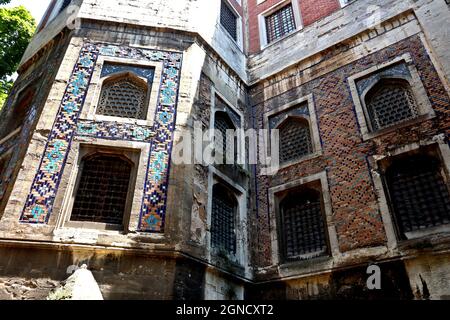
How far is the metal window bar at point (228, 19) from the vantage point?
11.8 metres

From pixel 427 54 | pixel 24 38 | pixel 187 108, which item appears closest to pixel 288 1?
pixel 427 54

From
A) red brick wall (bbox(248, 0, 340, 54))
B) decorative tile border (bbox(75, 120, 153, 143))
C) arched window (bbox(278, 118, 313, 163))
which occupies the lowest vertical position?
decorative tile border (bbox(75, 120, 153, 143))

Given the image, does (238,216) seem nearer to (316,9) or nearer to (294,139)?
(294,139)

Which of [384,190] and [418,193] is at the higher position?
[384,190]

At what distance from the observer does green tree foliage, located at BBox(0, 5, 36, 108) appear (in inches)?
503

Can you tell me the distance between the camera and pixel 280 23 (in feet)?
39.1

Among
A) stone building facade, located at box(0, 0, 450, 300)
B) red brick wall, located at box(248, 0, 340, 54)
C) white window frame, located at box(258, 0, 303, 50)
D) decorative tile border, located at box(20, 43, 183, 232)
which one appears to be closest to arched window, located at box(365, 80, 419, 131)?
stone building facade, located at box(0, 0, 450, 300)

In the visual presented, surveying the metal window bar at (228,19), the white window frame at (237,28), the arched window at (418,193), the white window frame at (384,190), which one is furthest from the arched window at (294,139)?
the metal window bar at (228,19)

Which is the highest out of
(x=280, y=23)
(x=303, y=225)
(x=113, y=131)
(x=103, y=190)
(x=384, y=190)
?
(x=280, y=23)

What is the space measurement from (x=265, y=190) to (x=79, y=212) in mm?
4333

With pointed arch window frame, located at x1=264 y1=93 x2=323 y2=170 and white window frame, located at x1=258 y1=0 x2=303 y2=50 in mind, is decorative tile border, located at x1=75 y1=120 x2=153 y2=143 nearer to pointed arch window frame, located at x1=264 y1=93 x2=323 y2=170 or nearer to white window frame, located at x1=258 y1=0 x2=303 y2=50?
pointed arch window frame, located at x1=264 y1=93 x2=323 y2=170

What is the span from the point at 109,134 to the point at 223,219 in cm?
307

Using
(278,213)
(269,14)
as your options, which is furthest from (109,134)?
(269,14)

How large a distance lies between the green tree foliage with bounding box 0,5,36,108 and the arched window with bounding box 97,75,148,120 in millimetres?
7280
